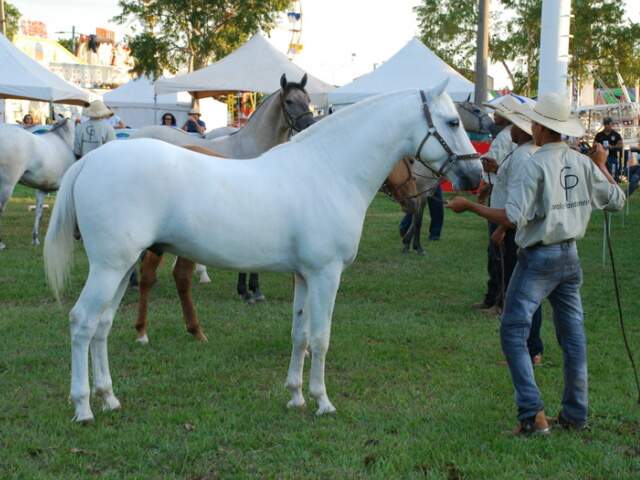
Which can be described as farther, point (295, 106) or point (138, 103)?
point (138, 103)

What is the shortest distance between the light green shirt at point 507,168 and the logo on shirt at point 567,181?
0.37 metres

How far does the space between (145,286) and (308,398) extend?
2.25 metres

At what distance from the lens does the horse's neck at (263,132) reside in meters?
8.95

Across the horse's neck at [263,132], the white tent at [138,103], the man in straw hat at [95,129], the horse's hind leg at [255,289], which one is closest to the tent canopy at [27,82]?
the man in straw hat at [95,129]

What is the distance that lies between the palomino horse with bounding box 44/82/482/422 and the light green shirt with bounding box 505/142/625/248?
2.24ft

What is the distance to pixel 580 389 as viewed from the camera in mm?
4906

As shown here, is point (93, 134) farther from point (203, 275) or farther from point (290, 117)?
point (290, 117)

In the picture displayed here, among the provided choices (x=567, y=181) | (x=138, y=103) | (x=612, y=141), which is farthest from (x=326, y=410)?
(x=138, y=103)

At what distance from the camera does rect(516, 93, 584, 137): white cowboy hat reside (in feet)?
15.1

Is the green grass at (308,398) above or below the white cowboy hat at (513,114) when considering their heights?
below

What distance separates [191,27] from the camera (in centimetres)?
2978

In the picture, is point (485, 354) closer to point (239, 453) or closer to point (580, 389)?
point (580, 389)

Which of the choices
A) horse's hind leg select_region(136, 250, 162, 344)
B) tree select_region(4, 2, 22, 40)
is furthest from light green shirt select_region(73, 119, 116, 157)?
tree select_region(4, 2, 22, 40)

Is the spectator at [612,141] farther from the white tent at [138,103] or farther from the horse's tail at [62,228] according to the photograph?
the horse's tail at [62,228]
